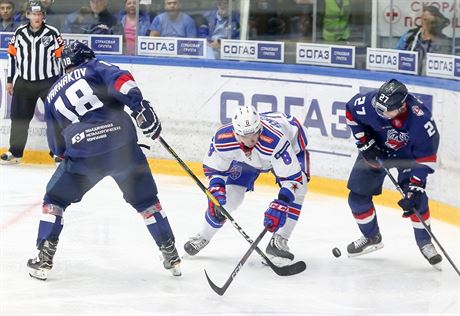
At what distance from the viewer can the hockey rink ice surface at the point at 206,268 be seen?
16.2 feet

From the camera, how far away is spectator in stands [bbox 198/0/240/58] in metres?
7.73

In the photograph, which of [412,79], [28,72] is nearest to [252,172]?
[412,79]

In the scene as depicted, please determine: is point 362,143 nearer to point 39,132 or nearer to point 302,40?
point 302,40


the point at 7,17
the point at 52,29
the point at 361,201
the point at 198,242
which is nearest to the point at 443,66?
the point at 361,201

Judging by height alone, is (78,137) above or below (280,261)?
above

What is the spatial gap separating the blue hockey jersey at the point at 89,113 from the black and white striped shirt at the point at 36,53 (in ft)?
9.23

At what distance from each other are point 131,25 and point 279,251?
2.86m

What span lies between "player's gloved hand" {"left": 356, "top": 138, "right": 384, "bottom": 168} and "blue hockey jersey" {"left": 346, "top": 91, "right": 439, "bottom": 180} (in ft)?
0.10

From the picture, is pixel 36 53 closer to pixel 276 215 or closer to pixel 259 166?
pixel 259 166

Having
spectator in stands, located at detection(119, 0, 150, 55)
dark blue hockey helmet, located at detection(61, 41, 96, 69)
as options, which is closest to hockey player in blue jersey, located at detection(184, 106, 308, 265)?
dark blue hockey helmet, located at detection(61, 41, 96, 69)

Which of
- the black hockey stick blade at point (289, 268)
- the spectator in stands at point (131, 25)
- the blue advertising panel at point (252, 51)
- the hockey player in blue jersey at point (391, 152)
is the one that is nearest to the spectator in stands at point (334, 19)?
the blue advertising panel at point (252, 51)

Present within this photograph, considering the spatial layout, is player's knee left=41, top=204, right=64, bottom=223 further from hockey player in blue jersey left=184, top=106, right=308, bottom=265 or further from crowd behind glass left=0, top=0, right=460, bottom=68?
crowd behind glass left=0, top=0, right=460, bottom=68

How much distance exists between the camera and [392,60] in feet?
22.8

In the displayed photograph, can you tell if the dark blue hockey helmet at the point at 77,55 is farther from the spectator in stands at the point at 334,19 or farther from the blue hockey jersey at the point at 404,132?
the spectator in stands at the point at 334,19
